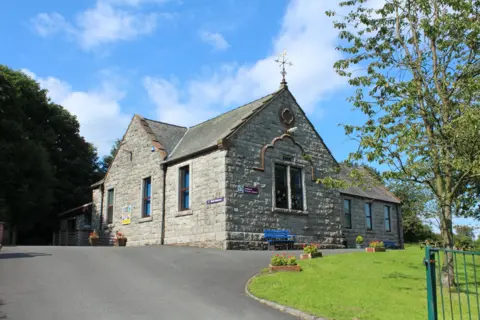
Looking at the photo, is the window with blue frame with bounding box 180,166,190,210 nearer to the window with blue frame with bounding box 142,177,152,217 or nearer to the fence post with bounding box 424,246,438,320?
the window with blue frame with bounding box 142,177,152,217

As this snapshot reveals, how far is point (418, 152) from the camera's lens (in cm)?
1293

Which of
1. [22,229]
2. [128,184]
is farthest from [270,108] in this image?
[22,229]

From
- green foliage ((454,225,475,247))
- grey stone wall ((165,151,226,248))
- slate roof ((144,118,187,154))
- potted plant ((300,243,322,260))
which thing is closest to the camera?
potted plant ((300,243,322,260))

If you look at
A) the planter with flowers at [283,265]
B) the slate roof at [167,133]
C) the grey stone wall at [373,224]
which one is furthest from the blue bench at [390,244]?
the planter with flowers at [283,265]

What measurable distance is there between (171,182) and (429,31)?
1335 centimetres

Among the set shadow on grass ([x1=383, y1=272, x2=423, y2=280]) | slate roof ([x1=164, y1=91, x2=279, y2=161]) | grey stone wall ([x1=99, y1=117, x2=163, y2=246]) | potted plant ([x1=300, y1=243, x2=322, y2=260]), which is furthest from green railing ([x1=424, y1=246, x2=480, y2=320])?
grey stone wall ([x1=99, y1=117, x2=163, y2=246])

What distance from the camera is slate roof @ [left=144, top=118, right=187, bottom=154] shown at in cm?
2444

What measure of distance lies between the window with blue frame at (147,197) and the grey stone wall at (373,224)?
38.5 ft

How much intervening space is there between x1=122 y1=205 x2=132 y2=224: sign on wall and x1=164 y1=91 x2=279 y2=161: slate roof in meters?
4.07

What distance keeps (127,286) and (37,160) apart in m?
26.7

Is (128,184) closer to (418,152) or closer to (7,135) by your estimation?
(7,135)

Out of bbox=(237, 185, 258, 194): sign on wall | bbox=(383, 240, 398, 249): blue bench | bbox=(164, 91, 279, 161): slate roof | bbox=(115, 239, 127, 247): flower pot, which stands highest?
bbox=(164, 91, 279, 161): slate roof

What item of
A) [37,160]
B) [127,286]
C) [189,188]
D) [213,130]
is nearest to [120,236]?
[189,188]

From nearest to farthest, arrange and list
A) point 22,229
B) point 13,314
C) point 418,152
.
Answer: point 13,314, point 418,152, point 22,229
